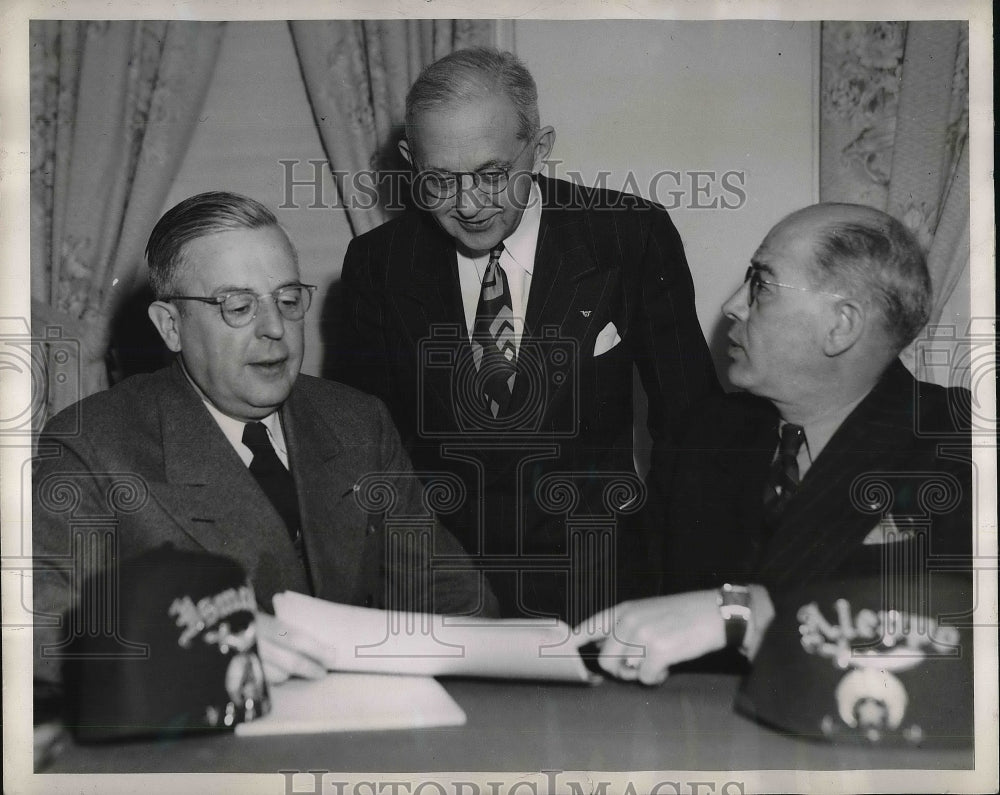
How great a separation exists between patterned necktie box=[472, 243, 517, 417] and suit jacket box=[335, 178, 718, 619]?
4cm

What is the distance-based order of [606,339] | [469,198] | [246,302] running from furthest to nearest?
[606,339], [469,198], [246,302]

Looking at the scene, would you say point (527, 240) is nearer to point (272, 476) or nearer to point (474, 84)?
point (474, 84)

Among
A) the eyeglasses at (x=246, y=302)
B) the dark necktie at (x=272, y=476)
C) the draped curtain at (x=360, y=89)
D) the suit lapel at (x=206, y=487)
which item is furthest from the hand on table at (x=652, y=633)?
the draped curtain at (x=360, y=89)

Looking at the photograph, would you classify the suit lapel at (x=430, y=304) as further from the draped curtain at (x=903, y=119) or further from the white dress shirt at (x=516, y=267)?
the draped curtain at (x=903, y=119)

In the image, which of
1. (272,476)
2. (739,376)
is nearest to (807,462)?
(739,376)

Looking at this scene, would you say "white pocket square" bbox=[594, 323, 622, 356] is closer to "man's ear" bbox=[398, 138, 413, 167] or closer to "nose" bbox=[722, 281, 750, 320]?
"nose" bbox=[722, 281, 750, 320]

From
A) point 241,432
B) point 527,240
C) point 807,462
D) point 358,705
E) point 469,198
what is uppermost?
point 469,198

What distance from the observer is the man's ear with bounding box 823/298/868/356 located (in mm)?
3141

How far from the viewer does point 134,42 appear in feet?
11.1

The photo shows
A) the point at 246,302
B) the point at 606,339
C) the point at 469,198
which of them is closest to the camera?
the point at 246,302

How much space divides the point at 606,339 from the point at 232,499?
133cm

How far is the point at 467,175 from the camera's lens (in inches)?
126

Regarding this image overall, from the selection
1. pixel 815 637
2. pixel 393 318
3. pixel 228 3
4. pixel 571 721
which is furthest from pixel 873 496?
pixel 228 3

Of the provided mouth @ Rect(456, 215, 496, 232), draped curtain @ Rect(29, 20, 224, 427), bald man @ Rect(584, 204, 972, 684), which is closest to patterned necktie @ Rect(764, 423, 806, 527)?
bald man @ Rect(584, 204, 972, 684)
